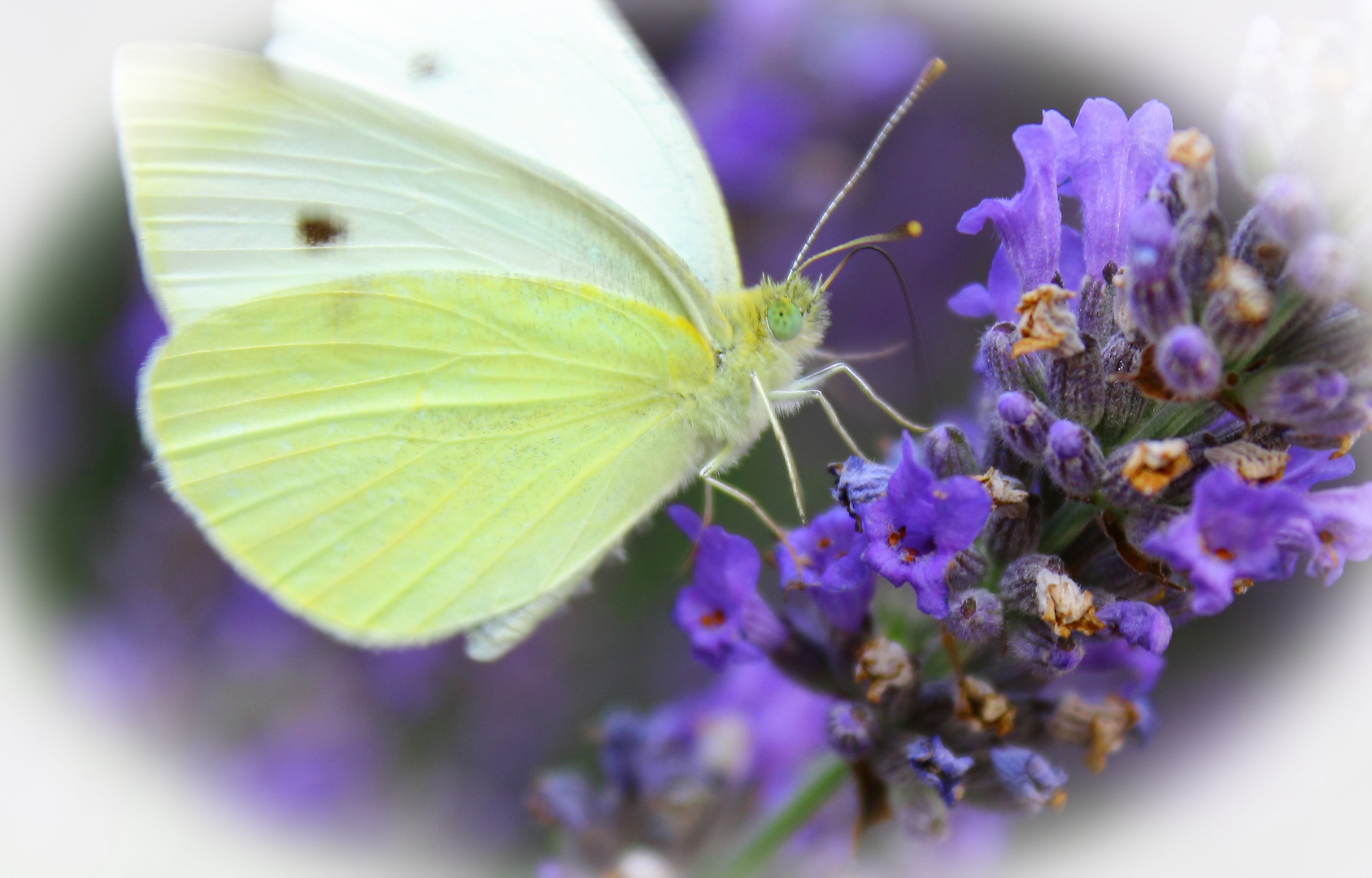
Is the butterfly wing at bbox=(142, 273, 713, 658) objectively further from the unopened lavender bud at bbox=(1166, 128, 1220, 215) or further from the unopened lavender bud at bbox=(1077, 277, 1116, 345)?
the unopened lavender bud at bbox=(1166, 128, 1220, 215)

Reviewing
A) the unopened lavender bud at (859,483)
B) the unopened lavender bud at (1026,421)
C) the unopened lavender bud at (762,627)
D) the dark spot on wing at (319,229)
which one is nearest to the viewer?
Answer: the unopened lavender bud at (1026,421)

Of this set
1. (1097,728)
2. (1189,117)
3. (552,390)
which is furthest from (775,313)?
(1189,117)

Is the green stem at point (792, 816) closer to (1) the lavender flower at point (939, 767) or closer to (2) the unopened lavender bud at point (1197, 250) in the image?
(1) the lavender flower at point (939, 767)

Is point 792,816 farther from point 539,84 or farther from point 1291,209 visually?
point 539,84

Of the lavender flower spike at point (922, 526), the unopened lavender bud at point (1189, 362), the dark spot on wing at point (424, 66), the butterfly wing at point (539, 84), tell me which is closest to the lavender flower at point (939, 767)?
the lavender flower spike at point (922, 526)

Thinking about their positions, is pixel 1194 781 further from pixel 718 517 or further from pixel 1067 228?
pixel 1067 228

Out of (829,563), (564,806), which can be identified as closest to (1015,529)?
(829,563)
